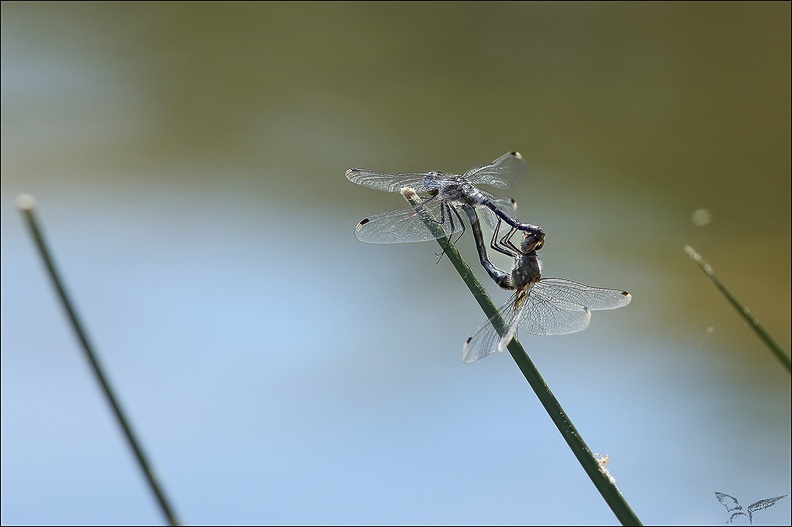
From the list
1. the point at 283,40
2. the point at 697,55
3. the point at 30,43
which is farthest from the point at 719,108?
the point at 30,43

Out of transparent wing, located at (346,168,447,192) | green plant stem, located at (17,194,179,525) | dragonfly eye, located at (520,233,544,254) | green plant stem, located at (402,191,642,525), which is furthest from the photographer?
transparent wing, located at (346,168,447,192)

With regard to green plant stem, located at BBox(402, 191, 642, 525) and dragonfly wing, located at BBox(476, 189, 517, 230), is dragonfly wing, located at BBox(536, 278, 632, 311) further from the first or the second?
green plant stem, located at BBox(402, 191, 642, 525)

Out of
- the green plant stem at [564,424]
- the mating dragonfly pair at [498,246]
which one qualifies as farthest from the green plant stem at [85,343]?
the mating dragonfly pair at [498,246]

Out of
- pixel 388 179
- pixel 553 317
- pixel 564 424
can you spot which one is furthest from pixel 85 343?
pixel 388 179

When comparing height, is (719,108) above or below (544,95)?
below

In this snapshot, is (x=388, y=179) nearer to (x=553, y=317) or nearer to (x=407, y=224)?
(x=407, y=224)

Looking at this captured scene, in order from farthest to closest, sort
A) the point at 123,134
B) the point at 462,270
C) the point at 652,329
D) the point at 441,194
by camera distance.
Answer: the point at 123,134 < the point at 652,329 < the point at 441,194 < the point at 462,270

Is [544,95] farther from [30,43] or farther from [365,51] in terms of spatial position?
[30,43]

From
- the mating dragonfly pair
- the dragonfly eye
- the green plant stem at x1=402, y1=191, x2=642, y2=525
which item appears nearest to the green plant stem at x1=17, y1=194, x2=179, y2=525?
the green plant stem at x1=402, y1=191, x2=642, y2=525
